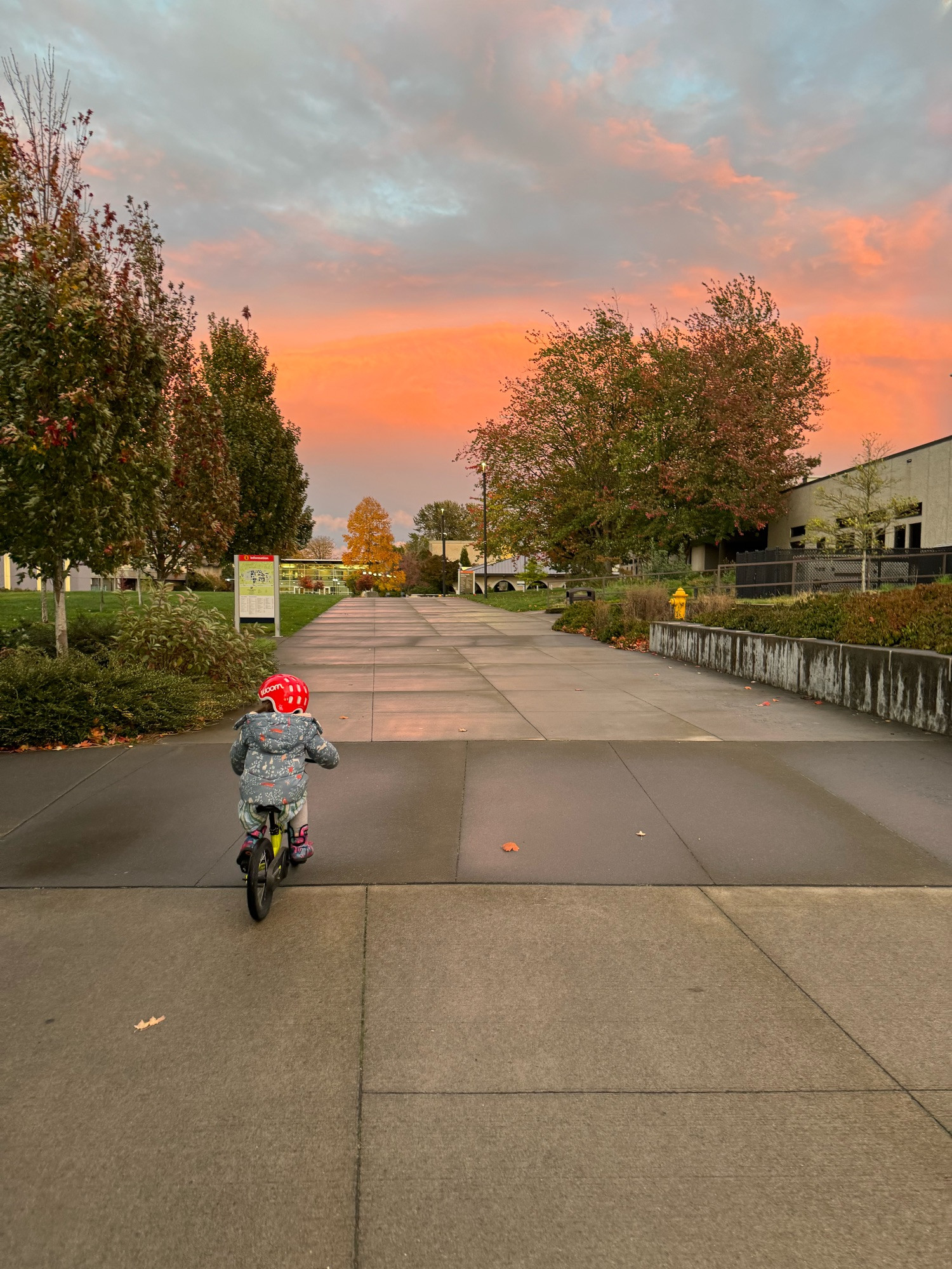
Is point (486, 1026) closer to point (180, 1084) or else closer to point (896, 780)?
point (180, 1084)

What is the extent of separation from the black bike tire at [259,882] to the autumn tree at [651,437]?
101ft

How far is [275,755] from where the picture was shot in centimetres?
464

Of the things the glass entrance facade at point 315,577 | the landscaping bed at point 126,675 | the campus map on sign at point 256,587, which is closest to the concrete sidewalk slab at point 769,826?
the landscaping bed at point 126,675

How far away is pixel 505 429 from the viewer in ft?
137

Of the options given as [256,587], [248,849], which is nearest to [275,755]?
[248,849]

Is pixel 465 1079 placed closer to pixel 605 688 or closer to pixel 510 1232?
pixel 510 1232

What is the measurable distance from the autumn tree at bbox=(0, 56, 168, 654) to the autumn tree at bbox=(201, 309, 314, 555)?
2159cm

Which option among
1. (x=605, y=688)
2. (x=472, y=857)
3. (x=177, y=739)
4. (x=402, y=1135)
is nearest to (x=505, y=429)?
(x=605, y=688)

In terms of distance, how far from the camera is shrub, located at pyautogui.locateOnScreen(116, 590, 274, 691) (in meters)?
10.6

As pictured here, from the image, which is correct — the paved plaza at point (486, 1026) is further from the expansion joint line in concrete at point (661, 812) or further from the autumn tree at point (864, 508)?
the autumn tree at point (864, 508)

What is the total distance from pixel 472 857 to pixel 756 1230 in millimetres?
3112

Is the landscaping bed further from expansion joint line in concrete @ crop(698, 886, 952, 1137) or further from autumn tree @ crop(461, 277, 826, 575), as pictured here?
autumn tree @ crop(461, 277, 826, 575)

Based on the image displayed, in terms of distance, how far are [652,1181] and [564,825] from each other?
3.49 m

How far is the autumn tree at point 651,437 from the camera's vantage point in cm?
3400
